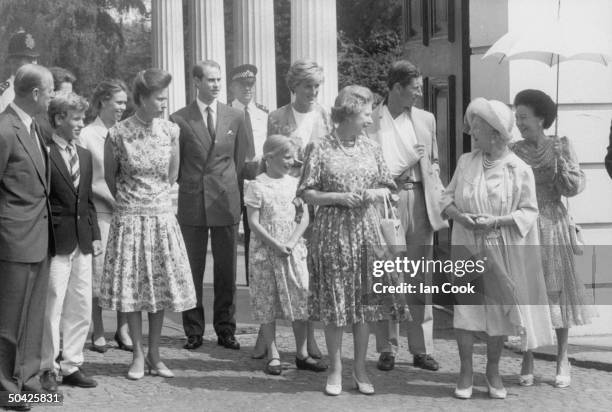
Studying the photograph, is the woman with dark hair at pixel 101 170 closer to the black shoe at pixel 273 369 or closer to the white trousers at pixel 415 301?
the black shoe at pixel 273 369

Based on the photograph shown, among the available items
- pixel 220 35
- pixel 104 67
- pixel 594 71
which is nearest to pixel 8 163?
pixel 594 71

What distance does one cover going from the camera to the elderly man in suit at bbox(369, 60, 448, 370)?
8.80 metres

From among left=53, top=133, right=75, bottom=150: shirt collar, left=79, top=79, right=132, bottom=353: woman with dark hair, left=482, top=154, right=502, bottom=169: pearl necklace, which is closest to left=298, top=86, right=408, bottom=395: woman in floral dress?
left=482, top=154, right=502, bottom=169: pearl necklace

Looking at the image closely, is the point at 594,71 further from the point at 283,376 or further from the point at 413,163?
the point at 283,376

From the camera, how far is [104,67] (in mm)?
39219

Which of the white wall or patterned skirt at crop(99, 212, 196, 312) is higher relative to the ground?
the white wall

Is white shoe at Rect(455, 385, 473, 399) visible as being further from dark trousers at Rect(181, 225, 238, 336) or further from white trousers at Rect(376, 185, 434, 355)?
dark trousers at Rect(181, 225, 238, 336)

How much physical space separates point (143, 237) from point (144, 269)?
207mm

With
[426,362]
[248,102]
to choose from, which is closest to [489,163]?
[426,362]

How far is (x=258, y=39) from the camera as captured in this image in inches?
979

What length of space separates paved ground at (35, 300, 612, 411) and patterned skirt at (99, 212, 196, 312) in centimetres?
49

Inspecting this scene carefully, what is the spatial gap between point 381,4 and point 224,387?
117 ft

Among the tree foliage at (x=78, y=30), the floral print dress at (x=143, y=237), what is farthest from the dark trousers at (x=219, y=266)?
the tree foliage at (x=78, y=30)

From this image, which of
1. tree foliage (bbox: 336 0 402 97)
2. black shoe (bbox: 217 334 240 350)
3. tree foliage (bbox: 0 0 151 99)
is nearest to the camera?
black shoe (bbox: 217 334 240 350)
